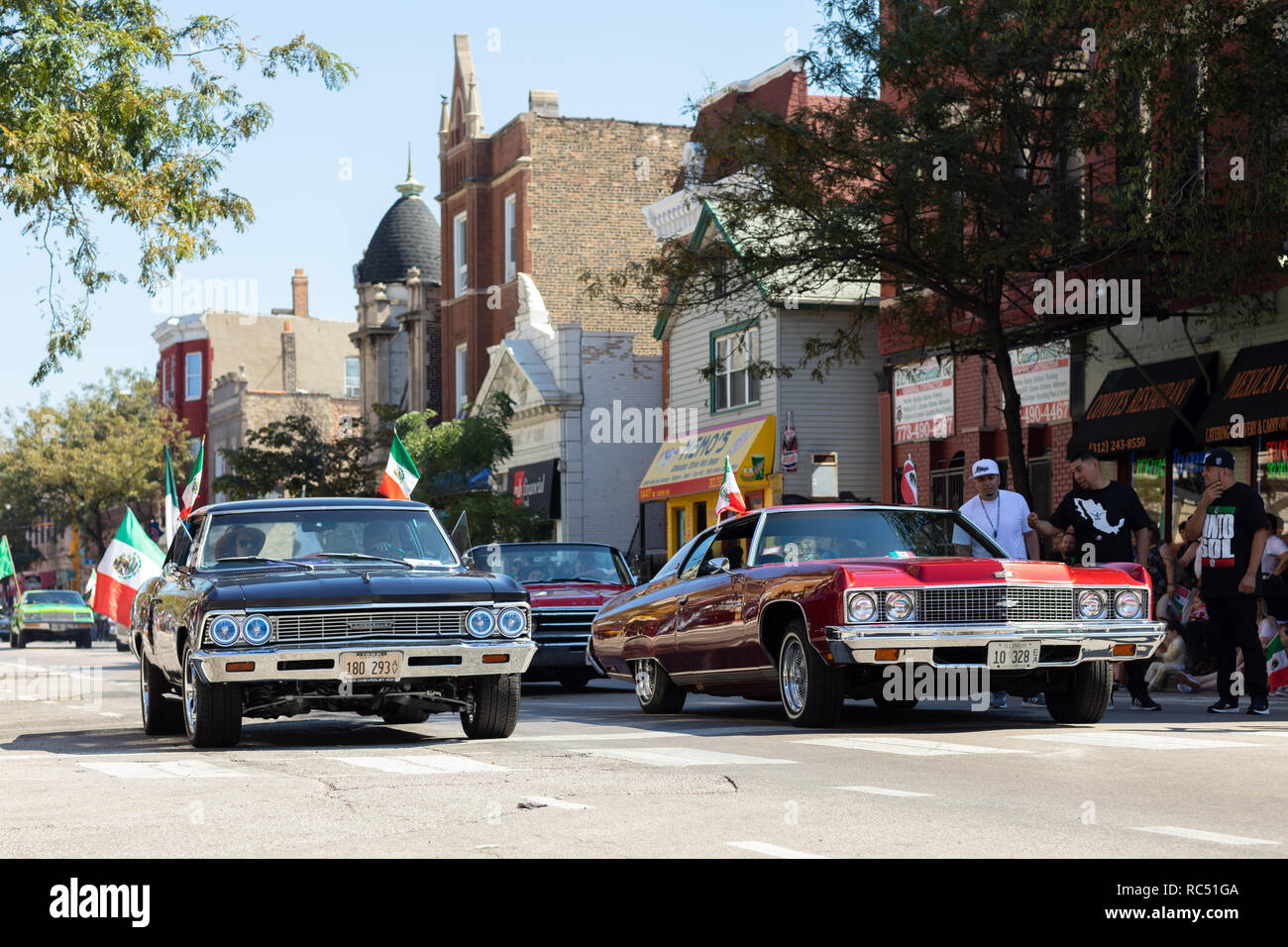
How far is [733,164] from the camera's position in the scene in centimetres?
2362

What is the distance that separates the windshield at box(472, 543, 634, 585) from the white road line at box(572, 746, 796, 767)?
30.4 feet

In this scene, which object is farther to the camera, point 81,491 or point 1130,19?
point 81,491

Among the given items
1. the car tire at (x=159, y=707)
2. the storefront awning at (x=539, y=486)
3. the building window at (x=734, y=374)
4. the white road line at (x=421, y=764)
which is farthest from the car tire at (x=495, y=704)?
the storefront awning at (x=539, y=486)

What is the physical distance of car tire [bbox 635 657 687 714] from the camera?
15109 mm

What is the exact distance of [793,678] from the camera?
42.4 feet

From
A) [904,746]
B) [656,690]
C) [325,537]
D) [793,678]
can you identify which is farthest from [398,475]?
[904,746]

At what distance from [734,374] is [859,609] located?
26.3 meters

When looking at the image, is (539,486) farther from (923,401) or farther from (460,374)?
(923,401)

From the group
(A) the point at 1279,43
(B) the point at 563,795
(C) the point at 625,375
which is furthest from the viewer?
(C) the point at 625,375

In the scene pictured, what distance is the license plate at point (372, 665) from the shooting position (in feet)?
37.4

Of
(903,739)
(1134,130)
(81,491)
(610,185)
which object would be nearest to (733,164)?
(1134,130)

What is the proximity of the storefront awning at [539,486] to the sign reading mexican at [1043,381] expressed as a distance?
17310 millimetres

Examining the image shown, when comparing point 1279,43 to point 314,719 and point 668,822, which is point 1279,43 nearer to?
point 314,719
